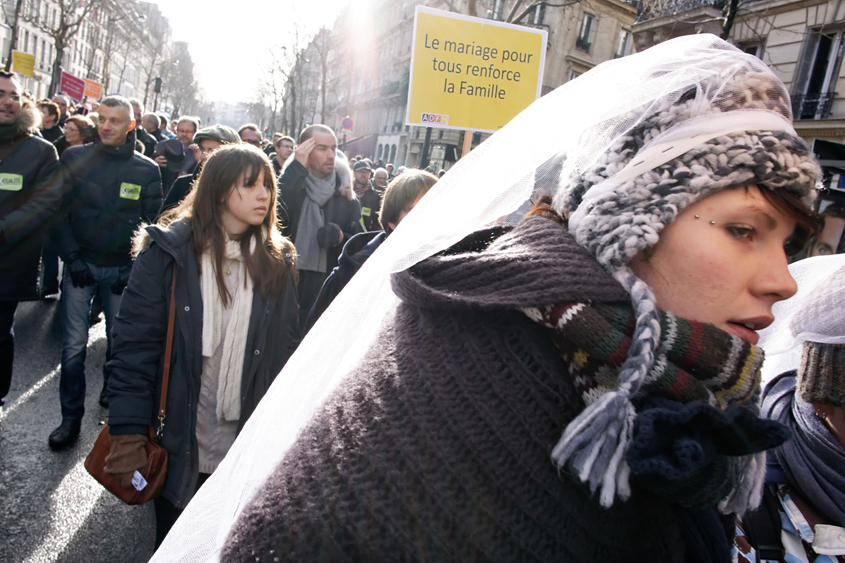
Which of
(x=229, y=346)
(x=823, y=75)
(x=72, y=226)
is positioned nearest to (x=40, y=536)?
(x=229, y=346)

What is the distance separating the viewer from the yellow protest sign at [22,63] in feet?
55.4

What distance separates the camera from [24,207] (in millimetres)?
3654

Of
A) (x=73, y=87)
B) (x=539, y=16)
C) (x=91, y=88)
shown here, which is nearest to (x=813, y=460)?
(x=73, y=87)

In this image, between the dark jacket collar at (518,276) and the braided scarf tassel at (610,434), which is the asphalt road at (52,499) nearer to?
the dark jacket collar at (518,276)

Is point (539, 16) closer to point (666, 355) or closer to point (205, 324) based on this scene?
point (205, 324)

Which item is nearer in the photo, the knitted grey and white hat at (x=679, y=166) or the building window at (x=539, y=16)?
the knitted grey and white hat at (x=679, y=166)

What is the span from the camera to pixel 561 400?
0.88 meters

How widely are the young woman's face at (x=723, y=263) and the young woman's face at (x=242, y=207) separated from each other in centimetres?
213

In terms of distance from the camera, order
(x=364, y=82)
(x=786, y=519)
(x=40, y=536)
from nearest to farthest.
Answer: (x=786, y=519) < (x=40, y=536) < (x=364, y=82)

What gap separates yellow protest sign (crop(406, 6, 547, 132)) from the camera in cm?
444

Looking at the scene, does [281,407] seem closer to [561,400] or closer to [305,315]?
[561,400]

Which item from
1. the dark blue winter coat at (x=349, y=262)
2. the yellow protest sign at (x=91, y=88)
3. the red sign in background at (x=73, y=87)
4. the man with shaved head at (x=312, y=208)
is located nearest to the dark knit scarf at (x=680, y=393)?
the dark blue winter coat at (x=349, y=262)

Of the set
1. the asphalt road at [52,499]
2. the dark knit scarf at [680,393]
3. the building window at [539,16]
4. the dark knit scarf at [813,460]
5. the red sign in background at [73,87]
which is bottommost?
the asphalt road at [52,499]

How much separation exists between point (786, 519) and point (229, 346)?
84.6 inches
